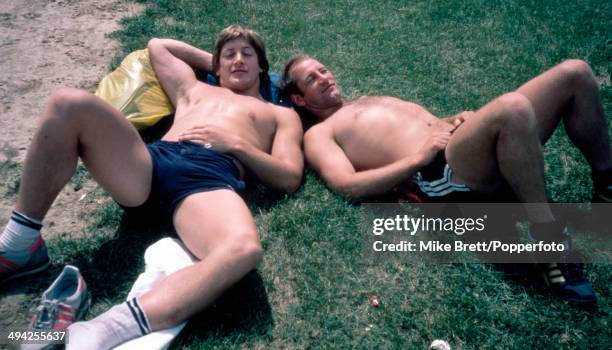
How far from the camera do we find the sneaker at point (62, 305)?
231 centimetres

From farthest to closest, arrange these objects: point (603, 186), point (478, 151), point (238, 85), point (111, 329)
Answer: point (238, 85)
point (603, 186)
point (478, 151)
point (111, 329)

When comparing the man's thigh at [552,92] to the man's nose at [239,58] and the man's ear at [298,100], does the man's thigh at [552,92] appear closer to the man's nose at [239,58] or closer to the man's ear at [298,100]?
the man's ear at [298,100]

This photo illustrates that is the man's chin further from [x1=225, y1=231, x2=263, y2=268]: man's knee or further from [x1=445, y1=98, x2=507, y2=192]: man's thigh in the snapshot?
[x1=445, y1=98, x2=507, y2=192]: man's thigh

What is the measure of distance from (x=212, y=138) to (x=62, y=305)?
145 centimetres

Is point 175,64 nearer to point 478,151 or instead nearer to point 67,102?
point 67,102

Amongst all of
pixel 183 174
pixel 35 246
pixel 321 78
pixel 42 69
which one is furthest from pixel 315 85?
pixel 42 69

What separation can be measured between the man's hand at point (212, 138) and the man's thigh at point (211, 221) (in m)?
0.42

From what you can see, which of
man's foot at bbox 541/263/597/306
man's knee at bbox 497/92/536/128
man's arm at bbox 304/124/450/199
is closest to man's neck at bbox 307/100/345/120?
man's arm at bbox 304/124/450/199

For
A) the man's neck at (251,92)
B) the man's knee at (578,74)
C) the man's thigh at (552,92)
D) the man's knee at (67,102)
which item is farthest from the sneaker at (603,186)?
the man's knee at (67,102)

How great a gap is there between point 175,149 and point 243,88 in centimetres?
112

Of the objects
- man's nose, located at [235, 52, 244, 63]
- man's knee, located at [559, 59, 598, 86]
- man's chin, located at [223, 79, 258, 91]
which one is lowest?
man's chin, located at [223, 79, 258, 91]

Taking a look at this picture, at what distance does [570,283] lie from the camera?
2615 mm

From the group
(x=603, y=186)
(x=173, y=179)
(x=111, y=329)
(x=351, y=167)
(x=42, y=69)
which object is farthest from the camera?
(x=42, y=69)

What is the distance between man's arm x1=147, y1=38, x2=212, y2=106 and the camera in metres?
4.02
